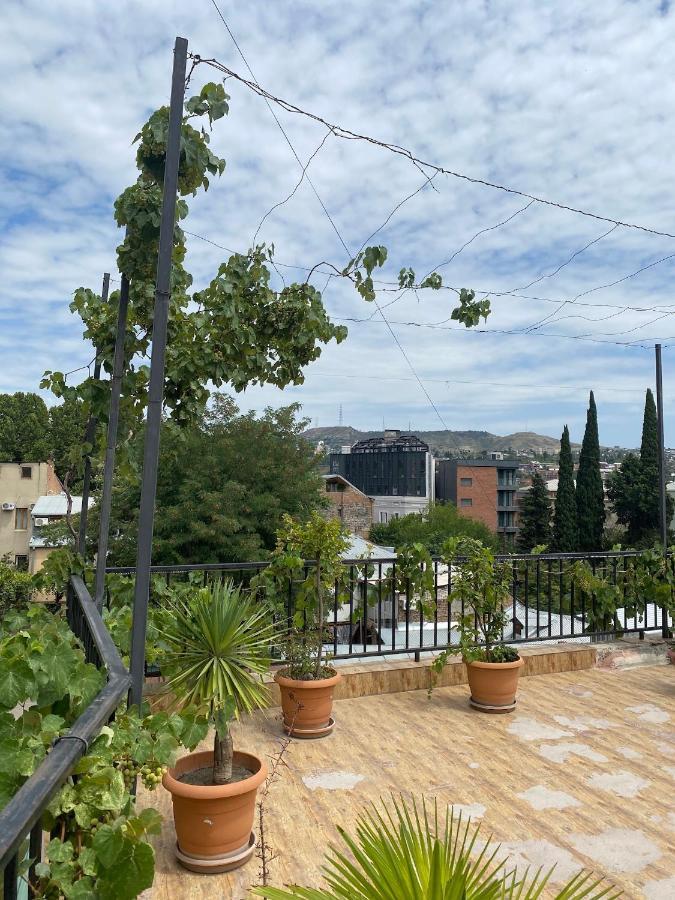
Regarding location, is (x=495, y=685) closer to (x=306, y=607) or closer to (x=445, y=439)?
(x=306, y=607)

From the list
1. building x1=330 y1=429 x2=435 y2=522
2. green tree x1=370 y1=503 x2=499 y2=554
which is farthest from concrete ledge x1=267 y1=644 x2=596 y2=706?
building x1=330 y1=429 x2=435 y2=522

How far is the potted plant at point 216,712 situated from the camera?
2197 millimetres

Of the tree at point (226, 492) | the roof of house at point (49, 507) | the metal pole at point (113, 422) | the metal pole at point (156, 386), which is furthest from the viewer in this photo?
the roof of house at point (49, 507)

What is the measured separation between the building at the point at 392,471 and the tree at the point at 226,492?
40992 mm

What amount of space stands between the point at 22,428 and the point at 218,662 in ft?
132

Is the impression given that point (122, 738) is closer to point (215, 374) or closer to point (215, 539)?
point (215, 374)

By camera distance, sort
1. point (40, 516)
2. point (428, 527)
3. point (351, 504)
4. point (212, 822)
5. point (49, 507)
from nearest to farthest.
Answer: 1. point (212, 822)
2. point (40, 516)
3. point (49, 507)
4. point (428, 527)
5. point (351, 504)

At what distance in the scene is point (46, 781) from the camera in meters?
1.03

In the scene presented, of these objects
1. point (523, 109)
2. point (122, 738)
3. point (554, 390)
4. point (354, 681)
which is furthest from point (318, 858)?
point (554, 390)

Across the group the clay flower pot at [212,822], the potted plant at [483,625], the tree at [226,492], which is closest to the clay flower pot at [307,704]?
the potted plant at [483,625]

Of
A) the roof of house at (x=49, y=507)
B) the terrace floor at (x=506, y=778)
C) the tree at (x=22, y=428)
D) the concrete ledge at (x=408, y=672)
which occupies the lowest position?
the terrace floor at (x=506, y=778)

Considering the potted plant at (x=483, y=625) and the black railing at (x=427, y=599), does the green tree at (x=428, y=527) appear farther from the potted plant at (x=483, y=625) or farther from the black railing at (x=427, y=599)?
the potted plant at (x=483, y=625)

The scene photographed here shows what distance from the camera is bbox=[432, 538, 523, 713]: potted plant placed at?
12.8 ft

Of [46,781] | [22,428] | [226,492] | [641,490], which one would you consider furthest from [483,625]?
[22,428]
